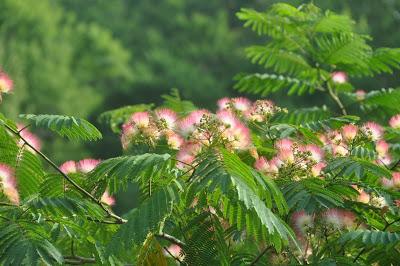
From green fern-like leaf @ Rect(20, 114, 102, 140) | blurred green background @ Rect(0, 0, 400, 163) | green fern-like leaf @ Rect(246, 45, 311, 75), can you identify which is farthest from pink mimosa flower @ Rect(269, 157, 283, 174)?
blurred green background @ Rect(0, 0, 400, 163)

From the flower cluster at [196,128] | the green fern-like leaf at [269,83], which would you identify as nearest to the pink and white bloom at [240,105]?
the flower cluster at [196,128]

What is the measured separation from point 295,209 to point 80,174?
2.80 feet

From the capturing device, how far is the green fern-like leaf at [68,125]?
300 centimetres

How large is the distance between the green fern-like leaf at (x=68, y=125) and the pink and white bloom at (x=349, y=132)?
906 mm

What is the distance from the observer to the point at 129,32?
42.1 metres

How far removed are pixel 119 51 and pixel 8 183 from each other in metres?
36.9

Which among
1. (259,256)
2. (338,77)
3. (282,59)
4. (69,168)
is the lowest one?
(259,256)

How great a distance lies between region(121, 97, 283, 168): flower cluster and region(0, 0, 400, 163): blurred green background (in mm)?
23701

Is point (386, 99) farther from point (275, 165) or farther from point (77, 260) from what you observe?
point (77, 260)

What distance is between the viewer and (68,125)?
2979 millimetres

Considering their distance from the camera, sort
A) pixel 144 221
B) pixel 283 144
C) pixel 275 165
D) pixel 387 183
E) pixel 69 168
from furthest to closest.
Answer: pixel 69 168 < pixel 387 183 < pixel 283 144 < pixel 275 165 < pixel 144 221

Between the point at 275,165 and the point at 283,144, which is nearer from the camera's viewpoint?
the point at 275,165

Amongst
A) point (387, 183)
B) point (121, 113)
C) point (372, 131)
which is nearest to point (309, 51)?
point (121, 113)

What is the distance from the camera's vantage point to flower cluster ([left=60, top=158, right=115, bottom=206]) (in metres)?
3.37
